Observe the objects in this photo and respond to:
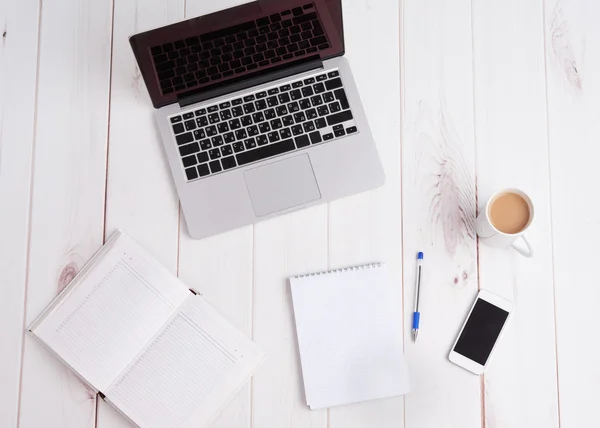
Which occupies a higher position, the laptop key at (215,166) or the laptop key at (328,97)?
the laptop key at (328,97)

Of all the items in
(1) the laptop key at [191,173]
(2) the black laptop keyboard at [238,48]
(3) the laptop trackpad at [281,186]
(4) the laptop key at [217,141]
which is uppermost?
(2) the black laptop keyboard at [238,48]

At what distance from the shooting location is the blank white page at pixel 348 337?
946 millimetres

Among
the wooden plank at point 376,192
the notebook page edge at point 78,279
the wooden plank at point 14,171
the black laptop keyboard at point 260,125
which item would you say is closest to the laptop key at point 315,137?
the black laptop keyboard at point 260,125

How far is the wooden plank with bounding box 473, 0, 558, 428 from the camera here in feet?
3.19

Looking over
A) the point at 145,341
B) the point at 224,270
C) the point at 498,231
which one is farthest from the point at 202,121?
the point at 498,231

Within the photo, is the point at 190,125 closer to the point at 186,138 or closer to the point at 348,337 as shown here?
the point at 186,138

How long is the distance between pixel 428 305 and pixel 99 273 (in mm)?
534

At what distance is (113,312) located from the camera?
37.5 inches

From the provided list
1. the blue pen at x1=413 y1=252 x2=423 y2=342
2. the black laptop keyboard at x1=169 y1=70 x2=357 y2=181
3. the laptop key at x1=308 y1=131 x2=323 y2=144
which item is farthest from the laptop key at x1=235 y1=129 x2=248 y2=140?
the blue pen at x1=413 y1=252 x2=423 y2=342

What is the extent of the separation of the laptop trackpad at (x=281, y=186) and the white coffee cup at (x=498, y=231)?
282 mm

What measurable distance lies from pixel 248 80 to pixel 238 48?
0.18 ft

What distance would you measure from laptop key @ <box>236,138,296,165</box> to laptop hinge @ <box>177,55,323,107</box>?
4.2 inches

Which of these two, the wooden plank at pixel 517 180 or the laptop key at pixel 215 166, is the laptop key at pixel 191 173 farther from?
the wooden plank at pixel 517 180

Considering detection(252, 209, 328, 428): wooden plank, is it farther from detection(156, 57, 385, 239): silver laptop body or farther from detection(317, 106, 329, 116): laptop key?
detection(317, 106, 329, 116): laptop key
